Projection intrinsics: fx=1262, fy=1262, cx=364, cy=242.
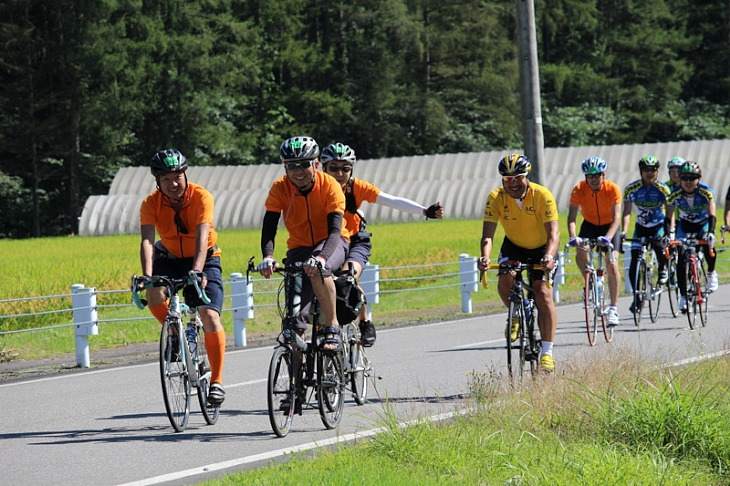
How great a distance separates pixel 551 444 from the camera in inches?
303

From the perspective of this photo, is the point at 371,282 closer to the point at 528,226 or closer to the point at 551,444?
the point at 528,226

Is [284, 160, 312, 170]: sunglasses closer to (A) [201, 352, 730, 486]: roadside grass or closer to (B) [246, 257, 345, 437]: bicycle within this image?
(B) [246, 257, 345, 437]: bicycle

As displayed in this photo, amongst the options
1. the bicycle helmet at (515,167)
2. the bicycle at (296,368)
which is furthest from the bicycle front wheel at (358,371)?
the bicycle helmet at (515,167)

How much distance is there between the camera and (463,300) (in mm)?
21109

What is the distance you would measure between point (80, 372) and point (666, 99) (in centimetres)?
6209

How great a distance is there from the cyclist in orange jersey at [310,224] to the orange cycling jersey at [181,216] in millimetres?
479

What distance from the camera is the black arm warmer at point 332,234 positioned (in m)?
8.73

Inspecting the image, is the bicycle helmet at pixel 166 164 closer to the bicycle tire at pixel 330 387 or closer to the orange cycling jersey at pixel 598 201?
the bicycle tire at pixel 330 387

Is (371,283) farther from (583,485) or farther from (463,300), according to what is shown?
(583,485)

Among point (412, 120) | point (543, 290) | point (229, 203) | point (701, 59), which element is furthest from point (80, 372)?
point (701, 59)

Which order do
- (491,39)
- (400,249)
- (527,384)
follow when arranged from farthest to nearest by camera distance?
(491,39), (400,249), (527,384)

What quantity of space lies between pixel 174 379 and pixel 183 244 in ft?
3.37

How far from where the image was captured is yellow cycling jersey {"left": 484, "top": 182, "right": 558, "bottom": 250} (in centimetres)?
1077

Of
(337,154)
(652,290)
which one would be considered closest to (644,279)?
(652,290)
